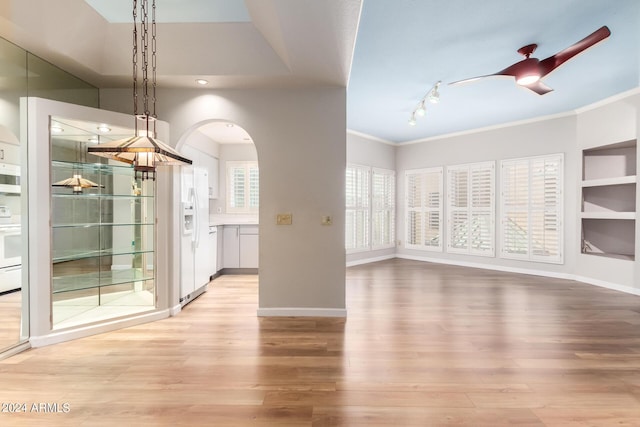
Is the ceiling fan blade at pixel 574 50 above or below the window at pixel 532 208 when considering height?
above

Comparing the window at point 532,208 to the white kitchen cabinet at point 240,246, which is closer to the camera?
the window at point 532,208

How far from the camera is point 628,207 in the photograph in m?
4.78

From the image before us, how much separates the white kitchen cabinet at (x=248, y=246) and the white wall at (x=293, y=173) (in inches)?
82.5

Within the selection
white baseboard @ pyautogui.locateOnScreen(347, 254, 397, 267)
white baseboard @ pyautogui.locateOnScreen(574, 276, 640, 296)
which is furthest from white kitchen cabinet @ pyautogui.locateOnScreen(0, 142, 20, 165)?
white baseboard @ pyautogui.locateOnScreen(574, 276, 640, 296)

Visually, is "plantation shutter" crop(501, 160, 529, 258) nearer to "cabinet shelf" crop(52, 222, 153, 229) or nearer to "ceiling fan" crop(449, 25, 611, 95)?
"ceiling fan" crop(449, 25, 611, 95)

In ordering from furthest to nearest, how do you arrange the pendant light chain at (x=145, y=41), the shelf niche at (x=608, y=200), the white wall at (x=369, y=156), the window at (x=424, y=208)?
1. the window at (x=424, y=208)
2. the white wall at (x=369, y=156)
3. the shelf niche at (x=608, y=200)
4. the pendant light chain at (x=145, y=41)

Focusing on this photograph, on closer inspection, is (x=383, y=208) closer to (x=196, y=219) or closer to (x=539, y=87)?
(x=539, y=87)

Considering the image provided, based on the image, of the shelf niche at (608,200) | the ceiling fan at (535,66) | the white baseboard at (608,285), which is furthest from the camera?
the shelf niche at (608,200)

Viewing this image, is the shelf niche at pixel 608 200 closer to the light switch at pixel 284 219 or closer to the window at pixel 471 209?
the window at pixel 471 209

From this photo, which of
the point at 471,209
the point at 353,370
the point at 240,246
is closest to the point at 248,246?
the point at 240,246

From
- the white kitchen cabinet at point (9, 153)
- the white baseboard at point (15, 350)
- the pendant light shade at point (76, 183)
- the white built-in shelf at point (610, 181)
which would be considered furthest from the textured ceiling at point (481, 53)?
the white baseboard at point (15, 350)

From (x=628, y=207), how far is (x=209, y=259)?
668cm

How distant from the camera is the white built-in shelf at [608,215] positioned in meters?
4.39

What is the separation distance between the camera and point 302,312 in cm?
347
